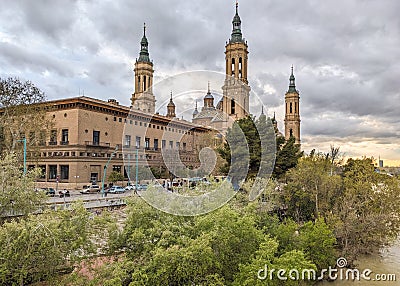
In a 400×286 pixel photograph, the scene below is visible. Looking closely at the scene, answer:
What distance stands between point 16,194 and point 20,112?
23.2 m

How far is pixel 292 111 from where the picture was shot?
115 metres

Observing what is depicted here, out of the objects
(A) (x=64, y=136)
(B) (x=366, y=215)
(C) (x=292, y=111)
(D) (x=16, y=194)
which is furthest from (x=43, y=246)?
(C) (x=292, y=111)

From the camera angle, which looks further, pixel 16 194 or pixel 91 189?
pixel 91 189

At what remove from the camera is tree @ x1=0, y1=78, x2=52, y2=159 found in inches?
1471

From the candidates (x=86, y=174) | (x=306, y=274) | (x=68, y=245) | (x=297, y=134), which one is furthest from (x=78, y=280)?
(x=297, y=134)

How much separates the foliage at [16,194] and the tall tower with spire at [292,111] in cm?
10151

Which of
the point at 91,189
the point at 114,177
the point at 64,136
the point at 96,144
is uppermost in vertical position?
the point at 64,136

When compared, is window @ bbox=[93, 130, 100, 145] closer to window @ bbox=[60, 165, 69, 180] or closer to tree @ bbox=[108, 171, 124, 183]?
window @ bbox=[60, 165, 69, 180]

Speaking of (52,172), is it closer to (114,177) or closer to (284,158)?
(114,177)

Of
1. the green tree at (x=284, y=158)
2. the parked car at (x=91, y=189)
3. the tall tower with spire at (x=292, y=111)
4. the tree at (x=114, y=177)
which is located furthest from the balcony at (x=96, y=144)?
the tall tower with spire at (x=292, y=111)

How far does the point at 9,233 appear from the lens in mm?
14922

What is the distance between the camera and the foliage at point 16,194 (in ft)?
60.7

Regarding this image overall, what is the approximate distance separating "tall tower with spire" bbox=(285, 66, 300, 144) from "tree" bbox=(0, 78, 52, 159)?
285ft

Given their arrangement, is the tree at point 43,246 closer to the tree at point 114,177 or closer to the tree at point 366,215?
the tree at point 366,215
